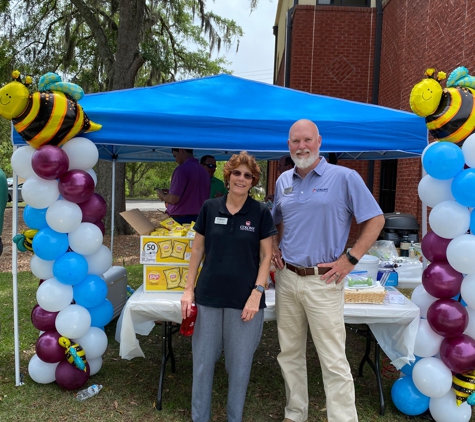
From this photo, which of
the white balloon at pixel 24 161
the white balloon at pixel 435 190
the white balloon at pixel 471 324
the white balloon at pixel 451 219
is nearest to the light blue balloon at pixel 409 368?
the white balloon at pixel 471 324

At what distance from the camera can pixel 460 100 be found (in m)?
2.80

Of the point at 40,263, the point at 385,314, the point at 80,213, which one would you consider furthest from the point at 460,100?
the point at 40,263

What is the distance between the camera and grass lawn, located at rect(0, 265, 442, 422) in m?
3.17

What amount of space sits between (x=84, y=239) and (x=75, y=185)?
41 cm

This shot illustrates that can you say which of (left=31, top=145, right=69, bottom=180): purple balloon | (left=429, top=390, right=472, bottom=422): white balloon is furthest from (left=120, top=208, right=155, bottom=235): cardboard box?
(left=429, top=390, right=472, bottom=422): white balloon

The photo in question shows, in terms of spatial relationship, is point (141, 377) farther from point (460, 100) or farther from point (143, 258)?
point (460, 100)

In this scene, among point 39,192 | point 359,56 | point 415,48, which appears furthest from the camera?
point 359,56

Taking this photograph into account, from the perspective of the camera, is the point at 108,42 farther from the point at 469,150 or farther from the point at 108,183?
the point at 469,150

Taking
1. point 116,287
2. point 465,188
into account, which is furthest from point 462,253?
point 116,287

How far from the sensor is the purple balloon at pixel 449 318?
2.91 m

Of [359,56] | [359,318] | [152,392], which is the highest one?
[359,56]

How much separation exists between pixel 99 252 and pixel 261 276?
1508 mm

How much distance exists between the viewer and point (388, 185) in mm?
9711

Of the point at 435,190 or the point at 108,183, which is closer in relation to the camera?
the point at 435,190
